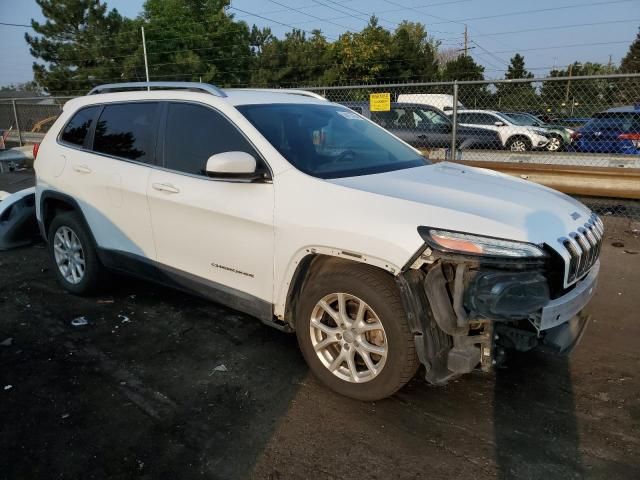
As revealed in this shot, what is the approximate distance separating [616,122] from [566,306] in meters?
8.08

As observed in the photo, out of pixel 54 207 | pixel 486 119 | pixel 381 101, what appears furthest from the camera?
pixel 486 119

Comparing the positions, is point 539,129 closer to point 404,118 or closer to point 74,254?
point 404,118

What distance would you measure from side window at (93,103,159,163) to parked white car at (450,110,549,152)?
1003cm

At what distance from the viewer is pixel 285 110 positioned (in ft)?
12.3

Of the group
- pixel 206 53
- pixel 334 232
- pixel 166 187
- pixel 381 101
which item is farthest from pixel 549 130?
pixel 206 53

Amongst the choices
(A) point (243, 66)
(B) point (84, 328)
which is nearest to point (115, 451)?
(B) point (84, 328)

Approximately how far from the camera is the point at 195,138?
11.9 ft

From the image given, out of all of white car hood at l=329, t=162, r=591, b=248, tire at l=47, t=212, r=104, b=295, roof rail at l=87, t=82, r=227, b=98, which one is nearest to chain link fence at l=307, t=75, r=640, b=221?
white car hood at l=329, t=162, r=591, b=248

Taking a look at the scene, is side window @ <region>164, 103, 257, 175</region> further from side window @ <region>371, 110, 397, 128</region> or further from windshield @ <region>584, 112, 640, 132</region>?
windshield @ <region>584, 112, 640, 132</region>

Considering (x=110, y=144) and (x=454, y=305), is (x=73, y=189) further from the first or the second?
(x=454, y=305)

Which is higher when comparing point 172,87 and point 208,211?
point 172,87

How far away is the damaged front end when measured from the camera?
251cm

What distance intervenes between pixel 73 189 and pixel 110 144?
0.58 metres

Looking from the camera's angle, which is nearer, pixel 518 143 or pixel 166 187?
pixel 166 187
